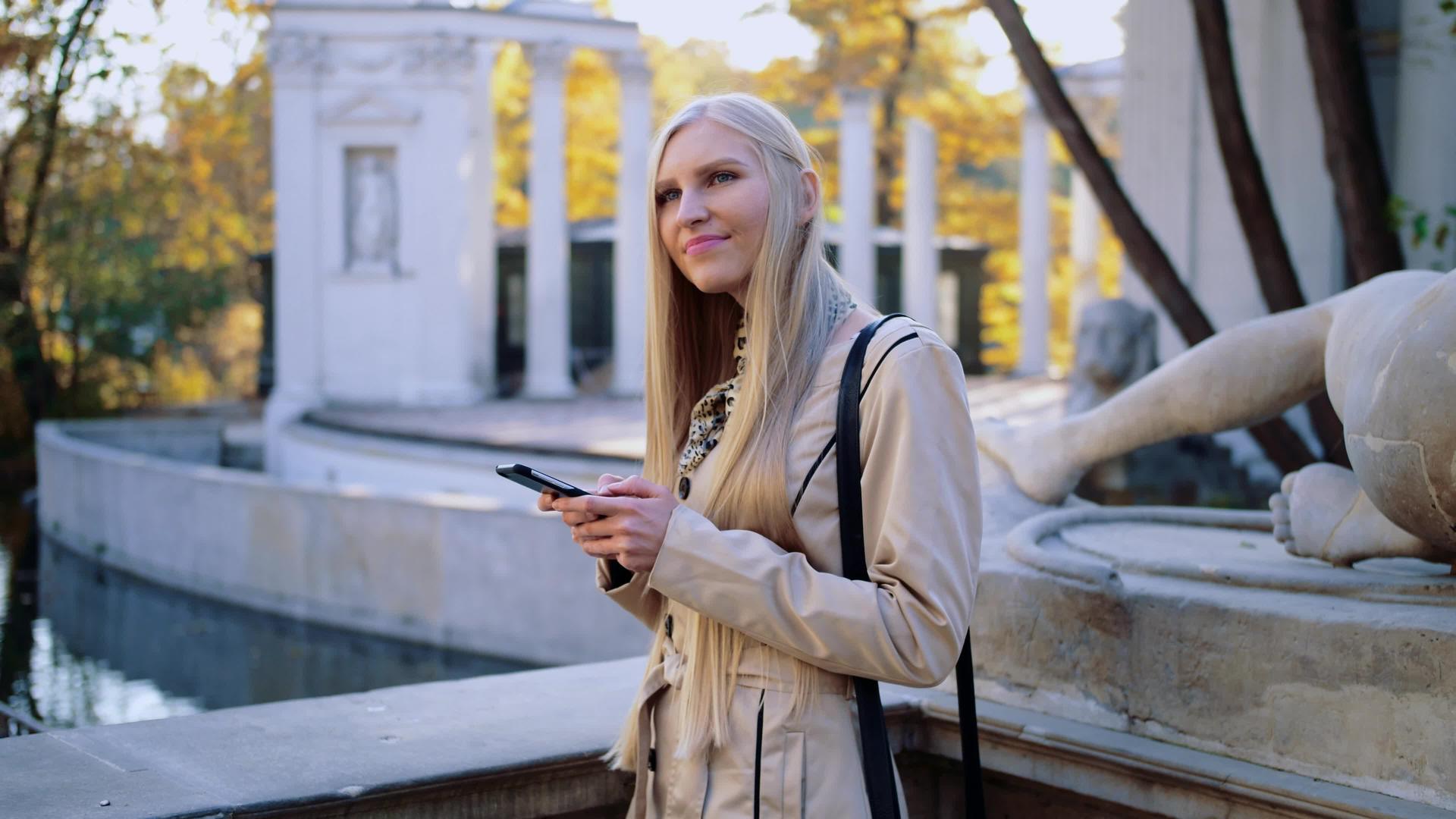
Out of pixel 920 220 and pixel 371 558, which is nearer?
pixel 371 558

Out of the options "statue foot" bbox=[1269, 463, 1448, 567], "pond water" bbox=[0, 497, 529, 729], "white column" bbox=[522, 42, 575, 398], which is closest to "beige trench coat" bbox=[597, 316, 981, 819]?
"statue foot" bbox=[1269, 463, 1448, 567]

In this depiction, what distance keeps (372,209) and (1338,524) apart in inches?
855

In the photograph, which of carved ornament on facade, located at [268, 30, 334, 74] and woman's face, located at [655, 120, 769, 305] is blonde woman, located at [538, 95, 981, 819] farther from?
carved ornament on facade, located at [268, 30, 334, 74]

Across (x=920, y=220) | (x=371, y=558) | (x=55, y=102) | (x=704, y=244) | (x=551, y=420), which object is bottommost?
(x=371, y=558)

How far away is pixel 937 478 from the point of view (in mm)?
2096

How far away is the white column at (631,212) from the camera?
24.8m

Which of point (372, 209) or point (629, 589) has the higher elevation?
point (372, 209)

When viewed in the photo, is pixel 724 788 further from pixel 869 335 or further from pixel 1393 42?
pixel 1393 42

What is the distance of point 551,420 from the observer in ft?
64.7

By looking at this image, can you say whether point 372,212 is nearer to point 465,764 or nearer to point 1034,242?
point 1034,242

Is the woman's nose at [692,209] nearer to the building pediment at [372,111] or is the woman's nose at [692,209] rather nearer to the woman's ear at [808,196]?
the woman's ear at [808,196]

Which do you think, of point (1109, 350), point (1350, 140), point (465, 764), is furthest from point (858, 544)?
point (1109, 350)

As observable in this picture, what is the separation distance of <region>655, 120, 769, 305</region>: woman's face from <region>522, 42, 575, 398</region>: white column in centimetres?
2262

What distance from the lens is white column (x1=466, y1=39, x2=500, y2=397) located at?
25.6 meters
